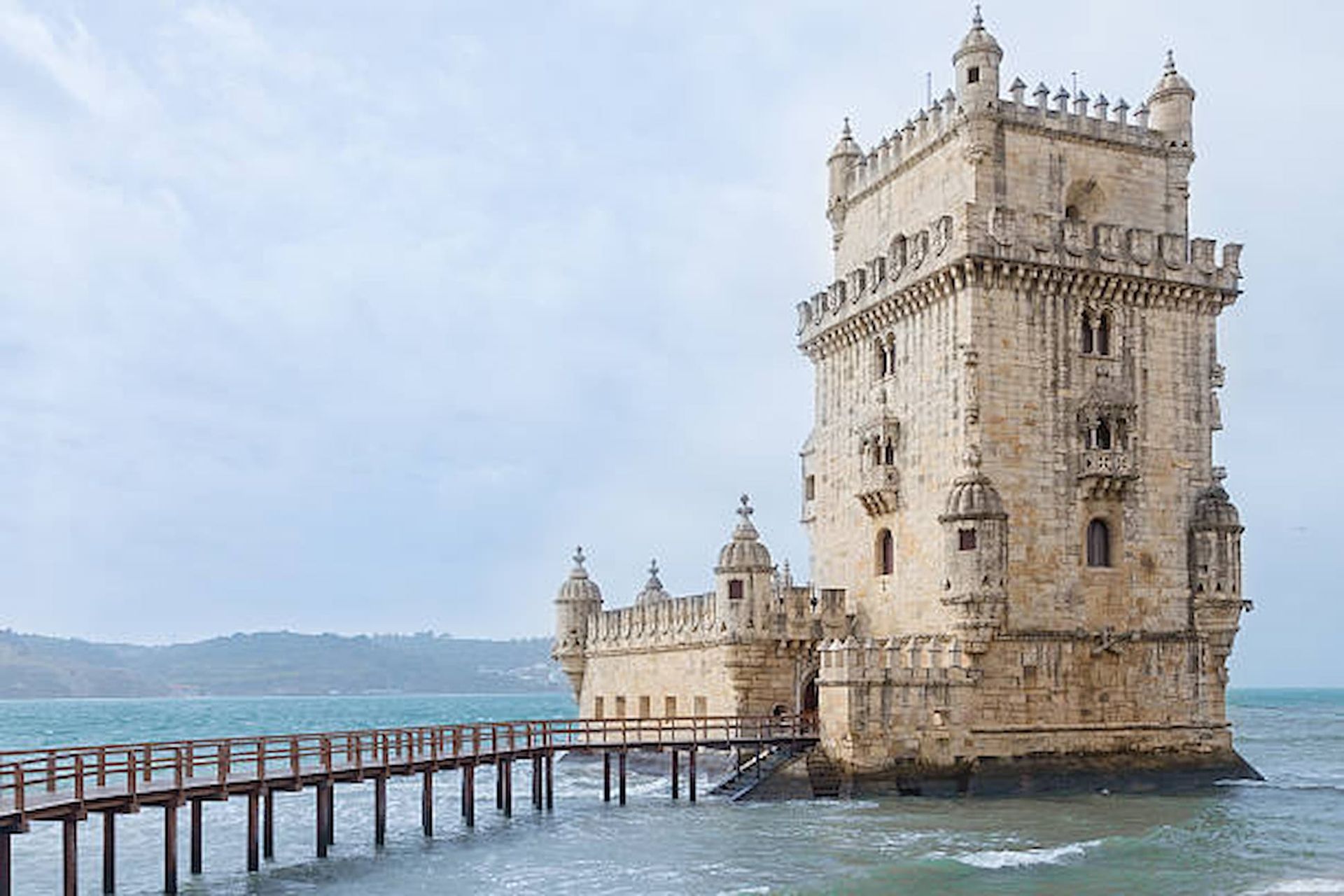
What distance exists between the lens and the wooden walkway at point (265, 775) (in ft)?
90.3

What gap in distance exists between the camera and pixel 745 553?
146 feet

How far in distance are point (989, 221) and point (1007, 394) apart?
4226 millimetres

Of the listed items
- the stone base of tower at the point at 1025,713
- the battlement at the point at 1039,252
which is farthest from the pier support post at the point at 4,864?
the battlement at the point at 1039,252

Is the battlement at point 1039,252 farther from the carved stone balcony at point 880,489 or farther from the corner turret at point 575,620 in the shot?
the corner turret at point 575,620

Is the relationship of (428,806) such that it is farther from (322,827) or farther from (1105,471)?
(1105,471)

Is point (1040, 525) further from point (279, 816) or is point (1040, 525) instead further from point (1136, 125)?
point (279, 816)

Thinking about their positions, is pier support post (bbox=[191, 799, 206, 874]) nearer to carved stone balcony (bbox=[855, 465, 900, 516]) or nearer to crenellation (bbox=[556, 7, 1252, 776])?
crenellation (bbox=[556, 7, 1252, 776])

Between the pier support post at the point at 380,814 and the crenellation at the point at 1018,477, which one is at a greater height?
the crenellation at the point at 1018,477

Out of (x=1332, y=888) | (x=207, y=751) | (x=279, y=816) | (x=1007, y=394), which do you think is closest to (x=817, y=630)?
(x=1007, y=394)

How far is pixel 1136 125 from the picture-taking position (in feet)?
144

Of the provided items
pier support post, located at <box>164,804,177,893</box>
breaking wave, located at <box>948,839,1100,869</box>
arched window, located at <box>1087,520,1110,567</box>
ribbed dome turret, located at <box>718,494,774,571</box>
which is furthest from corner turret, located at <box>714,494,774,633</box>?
pier support post, located at <box>164,804,177,893</box>

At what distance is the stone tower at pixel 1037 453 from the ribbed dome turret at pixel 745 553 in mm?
2650

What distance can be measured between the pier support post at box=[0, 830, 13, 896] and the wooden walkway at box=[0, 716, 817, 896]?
18 millimetres

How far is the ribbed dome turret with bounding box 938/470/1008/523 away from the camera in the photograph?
39719mm
